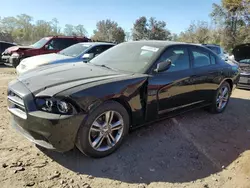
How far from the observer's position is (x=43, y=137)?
2.74 meters

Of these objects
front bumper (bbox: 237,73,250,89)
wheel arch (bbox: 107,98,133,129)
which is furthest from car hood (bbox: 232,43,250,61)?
wheel arch (bbox: 107,98,133,129)

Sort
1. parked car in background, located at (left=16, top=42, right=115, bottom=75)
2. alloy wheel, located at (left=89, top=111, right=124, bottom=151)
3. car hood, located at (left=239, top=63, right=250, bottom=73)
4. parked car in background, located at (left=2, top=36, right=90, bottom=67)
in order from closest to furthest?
alloy wheel, located at (left=89, top=111, right=124, bottom=151)
parked car in background, located at (left=16, top=42, right=115, bottom=75)
car hood, located at (left=239, top=63, right=250, bottom=73)
parked car in background, located at (left=2, top=36, right=90, bottom=67)

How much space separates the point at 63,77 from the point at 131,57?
1285mm

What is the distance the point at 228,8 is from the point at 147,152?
29.8m

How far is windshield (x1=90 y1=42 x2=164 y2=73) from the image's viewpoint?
12.2ft

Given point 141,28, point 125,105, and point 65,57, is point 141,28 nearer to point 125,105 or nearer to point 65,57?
point 65,57

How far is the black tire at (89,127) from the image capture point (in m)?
2.82

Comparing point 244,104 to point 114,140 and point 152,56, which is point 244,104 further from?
point 114,140

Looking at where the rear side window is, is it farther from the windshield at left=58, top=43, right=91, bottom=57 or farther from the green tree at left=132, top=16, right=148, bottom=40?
the green tree at left=132, top=16, right=148, bottom=40

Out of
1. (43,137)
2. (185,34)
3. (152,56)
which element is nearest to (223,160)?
(152,56)

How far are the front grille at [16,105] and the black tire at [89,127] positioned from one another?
71 cm

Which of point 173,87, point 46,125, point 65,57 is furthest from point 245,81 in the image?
point 46,125

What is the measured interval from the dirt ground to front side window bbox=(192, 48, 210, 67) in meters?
1.32

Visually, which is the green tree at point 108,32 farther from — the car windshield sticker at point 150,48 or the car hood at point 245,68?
the car windshield sticker at point 150,48
